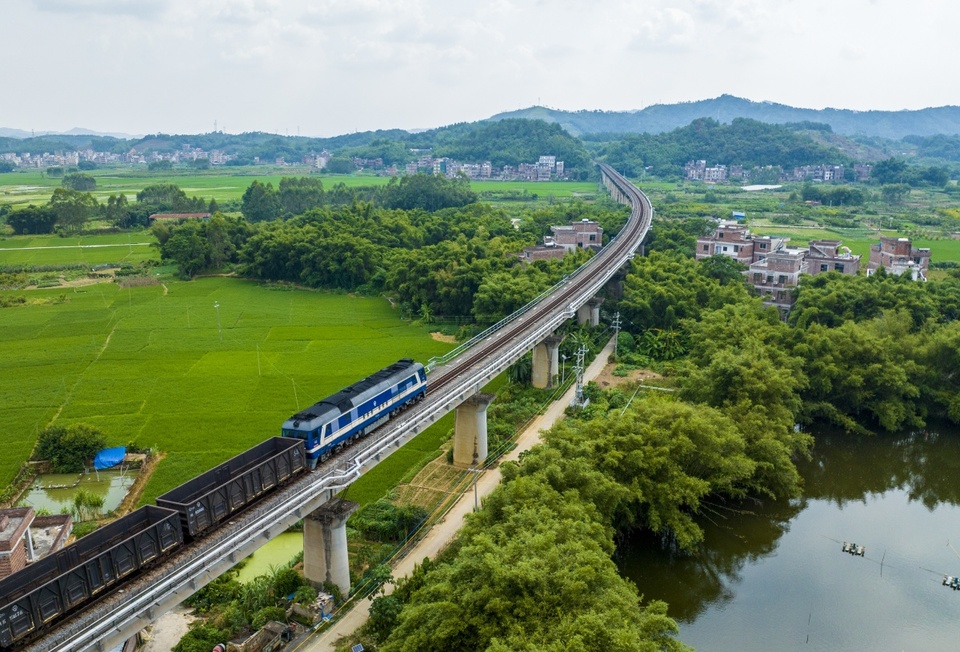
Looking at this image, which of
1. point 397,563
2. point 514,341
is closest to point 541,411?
point 514,341

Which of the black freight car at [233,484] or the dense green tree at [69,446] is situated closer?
the black freight car at [233,484]

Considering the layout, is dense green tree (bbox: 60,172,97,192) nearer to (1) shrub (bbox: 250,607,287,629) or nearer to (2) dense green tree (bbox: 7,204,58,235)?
(2) dense green tree (bbox: 7,204,58,235)

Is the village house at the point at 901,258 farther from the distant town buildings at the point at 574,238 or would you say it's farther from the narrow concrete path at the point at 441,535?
the narrow concrete path at the point at 441,535

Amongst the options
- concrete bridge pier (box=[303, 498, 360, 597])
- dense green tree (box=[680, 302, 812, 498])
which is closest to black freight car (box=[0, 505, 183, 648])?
concrete bridge pier (box=[303, 498, 360, 597])

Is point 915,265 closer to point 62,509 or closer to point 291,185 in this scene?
point 62,509

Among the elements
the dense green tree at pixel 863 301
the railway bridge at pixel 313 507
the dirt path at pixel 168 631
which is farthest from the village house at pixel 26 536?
the dense green tree at pixel 863 301

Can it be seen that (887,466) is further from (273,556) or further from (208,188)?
(208,188)

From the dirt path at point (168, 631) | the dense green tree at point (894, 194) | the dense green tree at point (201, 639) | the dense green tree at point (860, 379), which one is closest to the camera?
the dense green tree at point (201, 639)
